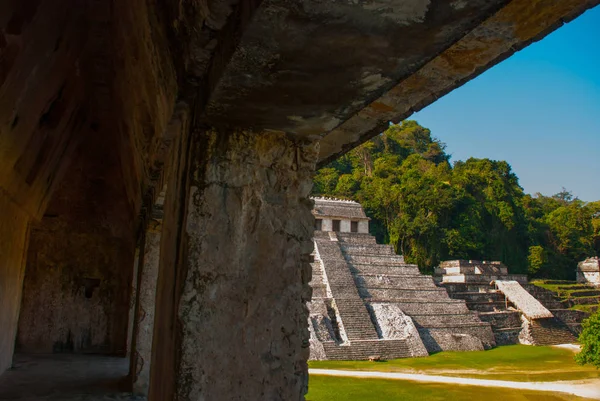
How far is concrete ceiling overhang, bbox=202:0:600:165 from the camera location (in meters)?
1.40

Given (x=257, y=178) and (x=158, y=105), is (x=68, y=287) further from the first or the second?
(x=257, y=178)

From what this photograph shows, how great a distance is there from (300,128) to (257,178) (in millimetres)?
298

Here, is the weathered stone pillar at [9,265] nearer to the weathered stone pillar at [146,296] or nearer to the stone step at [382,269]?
the weathered stone pillar at [146,296]

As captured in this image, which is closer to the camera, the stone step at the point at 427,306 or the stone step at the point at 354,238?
the stone step at the point at 427,306

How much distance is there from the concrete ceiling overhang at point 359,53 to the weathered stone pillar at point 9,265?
13.3ft

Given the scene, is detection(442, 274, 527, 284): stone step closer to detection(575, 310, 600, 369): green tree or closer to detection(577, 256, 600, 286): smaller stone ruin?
detection(577, 256, 600, 286): smaller stone ruin

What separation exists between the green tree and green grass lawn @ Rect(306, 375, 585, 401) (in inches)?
143

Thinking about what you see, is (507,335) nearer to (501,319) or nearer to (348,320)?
(501,319)

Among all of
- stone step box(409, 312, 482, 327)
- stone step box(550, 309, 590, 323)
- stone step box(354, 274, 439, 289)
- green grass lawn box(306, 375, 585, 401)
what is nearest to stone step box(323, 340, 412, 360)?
stone step box(409, 312, 482, 327)

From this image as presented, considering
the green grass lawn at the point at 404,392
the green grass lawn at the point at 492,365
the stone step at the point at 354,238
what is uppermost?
the stone step at the point at 354,238

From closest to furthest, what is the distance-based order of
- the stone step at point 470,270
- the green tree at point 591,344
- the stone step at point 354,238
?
1. the green tree at point 591,344
2. the stone step at point 354,238
3. the stone step at point 470,270

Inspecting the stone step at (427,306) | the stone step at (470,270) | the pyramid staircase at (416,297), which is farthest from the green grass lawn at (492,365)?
the stone step at (470,270)

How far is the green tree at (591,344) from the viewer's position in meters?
13.1

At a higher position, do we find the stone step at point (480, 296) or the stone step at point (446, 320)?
the stone step at point (480, 296)
